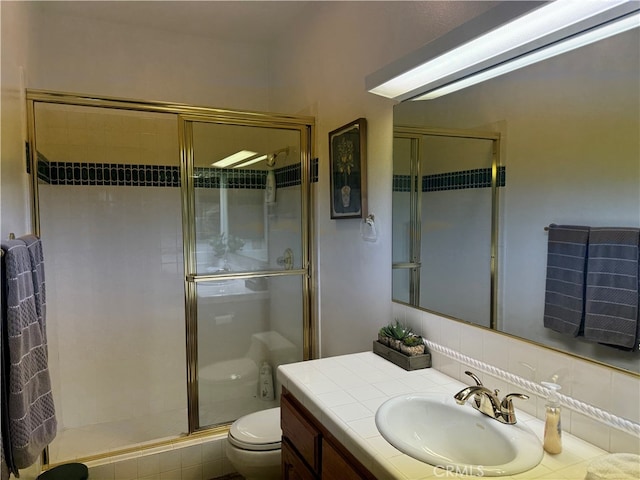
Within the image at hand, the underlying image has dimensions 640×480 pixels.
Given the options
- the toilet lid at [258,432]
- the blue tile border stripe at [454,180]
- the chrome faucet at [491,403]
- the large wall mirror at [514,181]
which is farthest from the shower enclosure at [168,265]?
the chrome faucet at [491,403]

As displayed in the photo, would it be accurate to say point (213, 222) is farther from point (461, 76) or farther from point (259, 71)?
point (461, 76)

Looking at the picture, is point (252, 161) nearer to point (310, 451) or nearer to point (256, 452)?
point (256, 452)

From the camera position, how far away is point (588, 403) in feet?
3.36

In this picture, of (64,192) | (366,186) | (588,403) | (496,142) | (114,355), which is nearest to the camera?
(588,403)

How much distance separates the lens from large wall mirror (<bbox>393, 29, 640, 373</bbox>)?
98cm

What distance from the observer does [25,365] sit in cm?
133

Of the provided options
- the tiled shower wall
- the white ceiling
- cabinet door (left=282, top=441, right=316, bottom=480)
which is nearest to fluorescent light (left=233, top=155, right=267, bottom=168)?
the tiled shower wall

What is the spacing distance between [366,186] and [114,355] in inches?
84.6

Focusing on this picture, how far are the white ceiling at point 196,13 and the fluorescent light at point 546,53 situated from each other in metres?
1.43

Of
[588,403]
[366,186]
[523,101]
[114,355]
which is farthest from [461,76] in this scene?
[114,355]

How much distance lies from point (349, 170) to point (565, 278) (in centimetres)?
120

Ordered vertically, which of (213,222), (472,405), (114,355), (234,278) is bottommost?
Answer: (114,355)

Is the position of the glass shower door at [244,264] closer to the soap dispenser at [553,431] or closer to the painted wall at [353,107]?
the painted wall at [353,107]

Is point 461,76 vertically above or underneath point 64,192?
above
